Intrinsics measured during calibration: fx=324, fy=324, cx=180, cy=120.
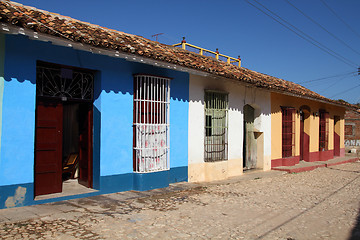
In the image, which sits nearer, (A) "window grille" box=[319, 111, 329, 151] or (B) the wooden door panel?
(A) "window grille" box=[319, 111, 329, 151]

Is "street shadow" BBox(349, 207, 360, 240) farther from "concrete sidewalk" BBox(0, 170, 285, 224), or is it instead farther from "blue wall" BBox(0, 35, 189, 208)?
"blue wall" BBox(0, 35, 189, 208)

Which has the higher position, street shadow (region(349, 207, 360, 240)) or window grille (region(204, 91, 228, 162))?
window grille (region(204, 91, 228, 162))

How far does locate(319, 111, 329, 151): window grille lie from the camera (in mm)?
16906

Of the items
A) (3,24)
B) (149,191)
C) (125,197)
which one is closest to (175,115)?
(149,191)

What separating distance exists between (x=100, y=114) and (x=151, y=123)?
4.34 ft

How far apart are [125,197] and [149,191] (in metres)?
0.82

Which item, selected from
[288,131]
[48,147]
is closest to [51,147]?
[48,147]

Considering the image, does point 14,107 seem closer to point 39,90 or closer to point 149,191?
point 39,90

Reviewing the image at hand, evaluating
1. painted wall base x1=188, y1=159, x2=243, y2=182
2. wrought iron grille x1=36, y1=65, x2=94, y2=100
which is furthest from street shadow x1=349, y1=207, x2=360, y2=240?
wrought iron grille x1=36, y1=65, x2=94, y2=100

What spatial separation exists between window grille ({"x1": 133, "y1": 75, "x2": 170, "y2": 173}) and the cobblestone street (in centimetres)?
83

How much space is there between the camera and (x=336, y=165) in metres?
16.1

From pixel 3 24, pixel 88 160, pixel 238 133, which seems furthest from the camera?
pixel 238 133

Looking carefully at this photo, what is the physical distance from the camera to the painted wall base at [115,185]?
18.4 feet

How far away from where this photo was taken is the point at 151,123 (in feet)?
25.8
